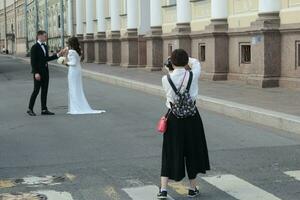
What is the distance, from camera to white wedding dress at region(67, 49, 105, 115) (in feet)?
49.9

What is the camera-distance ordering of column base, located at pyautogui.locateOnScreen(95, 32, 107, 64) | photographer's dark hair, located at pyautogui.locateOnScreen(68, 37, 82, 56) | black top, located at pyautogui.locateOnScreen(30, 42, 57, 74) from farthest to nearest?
column base, located at pyautogui.locateOnScreen(95, 32, 107, 64) → photographer's dark hair, located at pyautogui.locateOnScreen(68, 37, 82, 56) → black top, located at pyautogui.locateOnScreen(30, 42, 57, 74)

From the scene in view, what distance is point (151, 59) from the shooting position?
28.9 meters

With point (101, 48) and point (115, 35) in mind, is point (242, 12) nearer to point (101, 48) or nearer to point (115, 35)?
point (115, 35)

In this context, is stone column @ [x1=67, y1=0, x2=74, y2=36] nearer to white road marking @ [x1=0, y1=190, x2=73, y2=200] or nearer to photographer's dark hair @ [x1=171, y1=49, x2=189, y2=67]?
white road marking @ [x1=0, y1=190, x2=73, y2=200]

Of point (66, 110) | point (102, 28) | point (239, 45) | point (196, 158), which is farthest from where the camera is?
point (102, 28)

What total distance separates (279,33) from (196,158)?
468 inches

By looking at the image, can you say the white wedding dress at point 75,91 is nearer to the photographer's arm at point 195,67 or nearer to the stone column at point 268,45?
the stone column at point 268,45

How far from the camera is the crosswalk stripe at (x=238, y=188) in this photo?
6904 mm

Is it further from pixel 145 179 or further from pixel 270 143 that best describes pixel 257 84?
pixel 145 179

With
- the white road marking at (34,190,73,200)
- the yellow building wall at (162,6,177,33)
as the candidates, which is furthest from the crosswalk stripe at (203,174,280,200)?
the yellow building wall at (162,6,177,33)

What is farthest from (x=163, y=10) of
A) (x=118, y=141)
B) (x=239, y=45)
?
(x=118, y=141)

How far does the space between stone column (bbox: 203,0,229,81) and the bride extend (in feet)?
23.4

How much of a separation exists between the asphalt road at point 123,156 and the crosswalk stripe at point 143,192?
0.07 ft

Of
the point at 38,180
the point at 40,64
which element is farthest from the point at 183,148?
the point at 40,64
